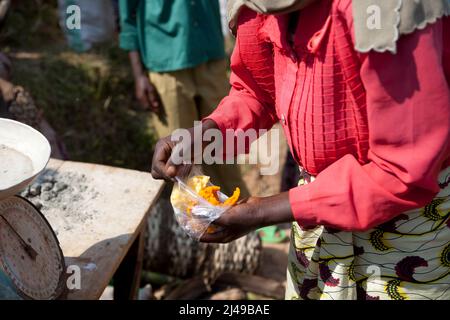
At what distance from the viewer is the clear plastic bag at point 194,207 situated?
4.94ft

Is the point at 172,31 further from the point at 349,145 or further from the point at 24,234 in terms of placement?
the point at 349,145

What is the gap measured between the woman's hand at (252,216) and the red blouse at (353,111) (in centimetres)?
4

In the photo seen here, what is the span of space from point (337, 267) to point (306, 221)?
0.90 ft

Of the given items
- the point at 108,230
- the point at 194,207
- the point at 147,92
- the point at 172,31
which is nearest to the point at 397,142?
the point at 194,207

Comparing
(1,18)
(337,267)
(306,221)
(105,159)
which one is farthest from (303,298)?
(105,159)

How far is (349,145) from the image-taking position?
144 cm

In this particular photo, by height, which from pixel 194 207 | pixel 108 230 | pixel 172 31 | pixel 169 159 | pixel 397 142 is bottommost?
pixel 108 230

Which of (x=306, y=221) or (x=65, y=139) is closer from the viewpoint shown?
(x=306, y=221)

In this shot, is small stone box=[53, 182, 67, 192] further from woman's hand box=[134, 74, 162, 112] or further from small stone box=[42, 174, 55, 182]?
woman's hand box=[134, 74, 162, 112]

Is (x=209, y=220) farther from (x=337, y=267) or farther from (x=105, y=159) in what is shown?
(x=105, y=159)

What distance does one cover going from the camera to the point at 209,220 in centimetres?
150

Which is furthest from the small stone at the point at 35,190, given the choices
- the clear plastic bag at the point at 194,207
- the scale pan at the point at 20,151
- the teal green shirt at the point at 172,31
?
the teal green shirt at the point at 172,31

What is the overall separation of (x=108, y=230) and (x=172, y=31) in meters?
1.45

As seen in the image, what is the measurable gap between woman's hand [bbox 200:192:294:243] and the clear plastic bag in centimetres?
2
